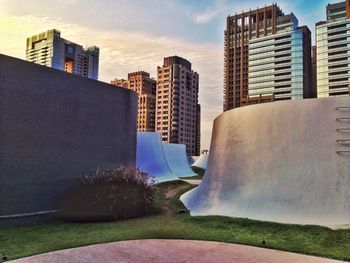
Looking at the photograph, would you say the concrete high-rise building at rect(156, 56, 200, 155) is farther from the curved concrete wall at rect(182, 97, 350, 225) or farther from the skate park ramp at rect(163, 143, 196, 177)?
the curved concrete wall at rect(182, 97, 350, 225)

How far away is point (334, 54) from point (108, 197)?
291 feet

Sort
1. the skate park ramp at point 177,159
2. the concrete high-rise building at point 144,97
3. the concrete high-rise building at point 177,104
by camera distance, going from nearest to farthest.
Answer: the skate park ramp at point 177,159 < the concrete high-rise building at point 177,104 < the concrete high-rise building at point 144,97

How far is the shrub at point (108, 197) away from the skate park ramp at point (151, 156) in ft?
37.9

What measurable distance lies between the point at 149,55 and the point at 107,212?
10.8 meters

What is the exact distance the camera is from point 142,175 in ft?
37.0

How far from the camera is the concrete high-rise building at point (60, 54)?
63656 mm

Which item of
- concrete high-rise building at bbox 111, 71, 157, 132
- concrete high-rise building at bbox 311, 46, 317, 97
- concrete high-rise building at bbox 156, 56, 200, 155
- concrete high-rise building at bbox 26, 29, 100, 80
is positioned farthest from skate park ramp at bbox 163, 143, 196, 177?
concrete high-rise building at bbox 311, 46, 317, 97

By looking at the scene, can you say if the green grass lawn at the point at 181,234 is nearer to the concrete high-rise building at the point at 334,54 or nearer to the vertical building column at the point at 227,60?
the concrete high-rise building at the point at 334,54

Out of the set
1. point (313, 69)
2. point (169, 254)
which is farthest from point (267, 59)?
point (169, 254)

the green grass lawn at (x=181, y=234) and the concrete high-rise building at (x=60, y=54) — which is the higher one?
the concrete high-rise building at (x=60, y=54)

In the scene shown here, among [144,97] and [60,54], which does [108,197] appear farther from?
[144,97]

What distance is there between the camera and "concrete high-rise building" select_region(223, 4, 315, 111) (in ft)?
313

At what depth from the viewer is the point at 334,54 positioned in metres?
84.5

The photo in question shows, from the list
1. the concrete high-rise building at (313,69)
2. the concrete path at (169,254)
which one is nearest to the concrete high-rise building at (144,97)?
the concrete high-rise building at (313,69)
